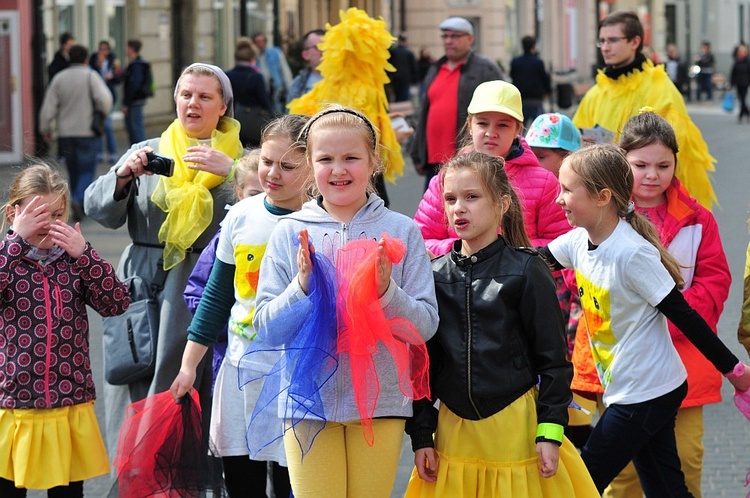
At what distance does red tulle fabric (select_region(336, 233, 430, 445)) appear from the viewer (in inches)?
144

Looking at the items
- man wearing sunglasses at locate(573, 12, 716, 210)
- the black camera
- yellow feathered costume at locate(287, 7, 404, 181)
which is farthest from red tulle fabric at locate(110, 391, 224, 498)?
yellow feathered costume at locate(287, 7, 404, 181)

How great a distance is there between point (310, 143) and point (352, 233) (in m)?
0.29

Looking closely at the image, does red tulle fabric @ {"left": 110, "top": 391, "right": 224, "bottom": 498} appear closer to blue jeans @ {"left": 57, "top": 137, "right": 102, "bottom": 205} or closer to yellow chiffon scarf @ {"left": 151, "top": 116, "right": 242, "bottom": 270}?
yellow chiffon scarf @ {"left": 151, "top": 116, "right": 242, "bottom": 270}

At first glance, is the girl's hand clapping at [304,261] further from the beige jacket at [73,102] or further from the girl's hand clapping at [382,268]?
the beige jacket at [73,102]

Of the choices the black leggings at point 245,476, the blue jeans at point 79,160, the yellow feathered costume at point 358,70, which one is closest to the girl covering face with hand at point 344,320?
the black leggings at point 245,476

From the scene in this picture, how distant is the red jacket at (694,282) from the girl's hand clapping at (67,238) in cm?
186

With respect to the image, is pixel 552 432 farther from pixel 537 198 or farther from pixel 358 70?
pixel 358 70

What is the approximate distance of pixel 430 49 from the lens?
45.6 meters

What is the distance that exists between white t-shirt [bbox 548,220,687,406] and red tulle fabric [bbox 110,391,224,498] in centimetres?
146

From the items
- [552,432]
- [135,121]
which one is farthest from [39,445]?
[135,121]

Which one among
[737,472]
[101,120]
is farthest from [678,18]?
[737,472]

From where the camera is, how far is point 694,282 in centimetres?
491

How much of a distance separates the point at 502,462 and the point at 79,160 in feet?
41.2

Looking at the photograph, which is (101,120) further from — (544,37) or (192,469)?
(544,37)
